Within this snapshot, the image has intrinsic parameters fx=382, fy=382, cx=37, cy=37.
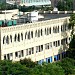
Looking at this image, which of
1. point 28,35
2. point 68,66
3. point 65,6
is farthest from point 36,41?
point 65,6

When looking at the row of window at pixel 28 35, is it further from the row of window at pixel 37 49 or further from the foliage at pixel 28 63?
the foliage at pixel 28 63

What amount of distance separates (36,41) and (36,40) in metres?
0.17

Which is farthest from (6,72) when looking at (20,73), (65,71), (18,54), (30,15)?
(30,15)

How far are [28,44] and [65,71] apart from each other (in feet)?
34.1

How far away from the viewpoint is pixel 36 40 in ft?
201

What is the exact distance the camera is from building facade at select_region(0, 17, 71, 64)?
5484cm

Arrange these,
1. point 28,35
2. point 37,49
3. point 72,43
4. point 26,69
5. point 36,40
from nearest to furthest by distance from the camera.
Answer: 1. point 26,69
2. point 28,35
3. point 36,40
4. point 37,49
5. point 72,43

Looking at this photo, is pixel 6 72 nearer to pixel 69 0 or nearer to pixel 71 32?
pixel 71 32

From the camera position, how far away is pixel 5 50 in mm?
54469

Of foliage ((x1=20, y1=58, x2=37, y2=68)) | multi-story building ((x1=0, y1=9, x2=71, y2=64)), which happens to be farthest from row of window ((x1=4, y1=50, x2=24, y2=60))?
foliage ((x1=20, y1=58, x2=37, y2=68))

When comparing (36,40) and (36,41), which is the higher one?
(36,40)

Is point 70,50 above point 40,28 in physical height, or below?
below

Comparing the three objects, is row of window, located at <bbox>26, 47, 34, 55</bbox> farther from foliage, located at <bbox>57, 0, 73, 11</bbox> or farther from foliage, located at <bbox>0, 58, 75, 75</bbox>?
foliage, located at <bbox>57, 0, 73, 11</bbox>

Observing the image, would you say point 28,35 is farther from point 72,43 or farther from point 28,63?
point 72,43
